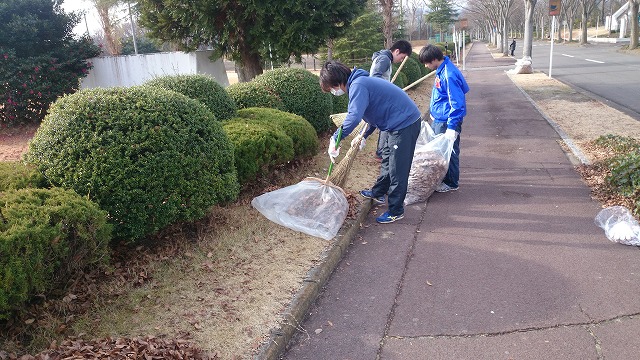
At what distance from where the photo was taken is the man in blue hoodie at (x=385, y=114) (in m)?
4.56

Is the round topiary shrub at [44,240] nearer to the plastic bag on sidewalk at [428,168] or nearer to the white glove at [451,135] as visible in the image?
the plastic bag on sidewalk at [428,168]

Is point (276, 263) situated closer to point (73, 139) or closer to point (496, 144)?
point (73, 139)

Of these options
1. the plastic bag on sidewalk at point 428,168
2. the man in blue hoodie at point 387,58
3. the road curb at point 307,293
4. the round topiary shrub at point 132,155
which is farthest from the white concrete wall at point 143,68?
the road curb at point 307,293

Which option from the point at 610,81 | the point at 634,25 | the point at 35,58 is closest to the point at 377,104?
the point at 35,58

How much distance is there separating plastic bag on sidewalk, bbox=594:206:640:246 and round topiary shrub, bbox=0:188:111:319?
424 cm

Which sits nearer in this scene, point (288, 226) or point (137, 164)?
point (137, 164)

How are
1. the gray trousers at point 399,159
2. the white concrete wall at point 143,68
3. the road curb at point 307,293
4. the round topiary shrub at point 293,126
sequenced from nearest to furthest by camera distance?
the road curb at point 307,293 < the gray trousers at point 399,159 < the round topiary shrub at point 293,126 < the white concrete wall at point 143,68

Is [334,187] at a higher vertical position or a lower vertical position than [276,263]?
higher

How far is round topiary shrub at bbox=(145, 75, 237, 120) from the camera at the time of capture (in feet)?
19.1

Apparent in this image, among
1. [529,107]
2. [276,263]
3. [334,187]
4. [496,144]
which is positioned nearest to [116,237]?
[276,263]

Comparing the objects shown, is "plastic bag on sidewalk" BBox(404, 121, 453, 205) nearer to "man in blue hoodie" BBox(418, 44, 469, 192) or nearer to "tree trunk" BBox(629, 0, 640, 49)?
"man in blue hoodie" BBox(418, 44, 469, 192)

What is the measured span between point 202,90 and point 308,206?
7.05 feet

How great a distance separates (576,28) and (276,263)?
88.5 m

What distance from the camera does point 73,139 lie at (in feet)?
11.8
